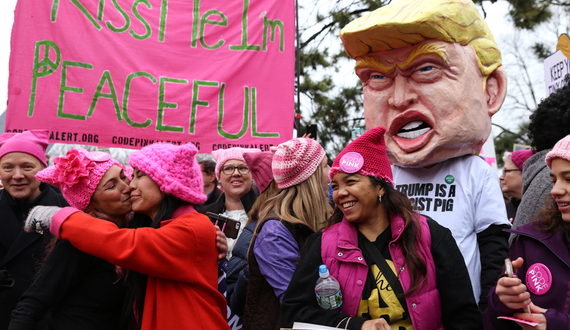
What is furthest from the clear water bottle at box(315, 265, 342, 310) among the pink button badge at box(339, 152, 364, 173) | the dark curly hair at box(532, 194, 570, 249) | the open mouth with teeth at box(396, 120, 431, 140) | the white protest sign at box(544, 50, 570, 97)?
the white protest sign at box(544, 50, 570, 97)

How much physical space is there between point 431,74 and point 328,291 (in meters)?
1.68

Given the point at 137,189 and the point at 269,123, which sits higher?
the point at 269,123

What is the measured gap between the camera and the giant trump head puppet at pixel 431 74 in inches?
117

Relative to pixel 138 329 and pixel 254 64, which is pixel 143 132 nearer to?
pixel 254 64

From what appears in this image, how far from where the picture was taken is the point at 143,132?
13.8 feet

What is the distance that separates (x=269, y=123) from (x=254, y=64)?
602 mm

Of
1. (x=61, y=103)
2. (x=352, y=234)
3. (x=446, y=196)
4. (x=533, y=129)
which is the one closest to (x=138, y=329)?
(x=352, y=234)

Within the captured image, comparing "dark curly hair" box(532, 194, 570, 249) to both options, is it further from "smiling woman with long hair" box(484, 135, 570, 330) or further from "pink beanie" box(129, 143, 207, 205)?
"pink beanie" box(129, 143, 207, 205)

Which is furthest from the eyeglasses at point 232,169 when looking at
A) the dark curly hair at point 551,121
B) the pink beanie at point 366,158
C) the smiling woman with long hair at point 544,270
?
the smiling woman with long hair at point 544,270

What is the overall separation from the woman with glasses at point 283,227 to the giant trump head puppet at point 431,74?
662mm

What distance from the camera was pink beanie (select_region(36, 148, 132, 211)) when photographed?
2557mm

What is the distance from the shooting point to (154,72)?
14.3 ft

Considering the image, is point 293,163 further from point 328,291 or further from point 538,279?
point 538,279

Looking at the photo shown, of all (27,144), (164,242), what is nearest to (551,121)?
(164,242)
